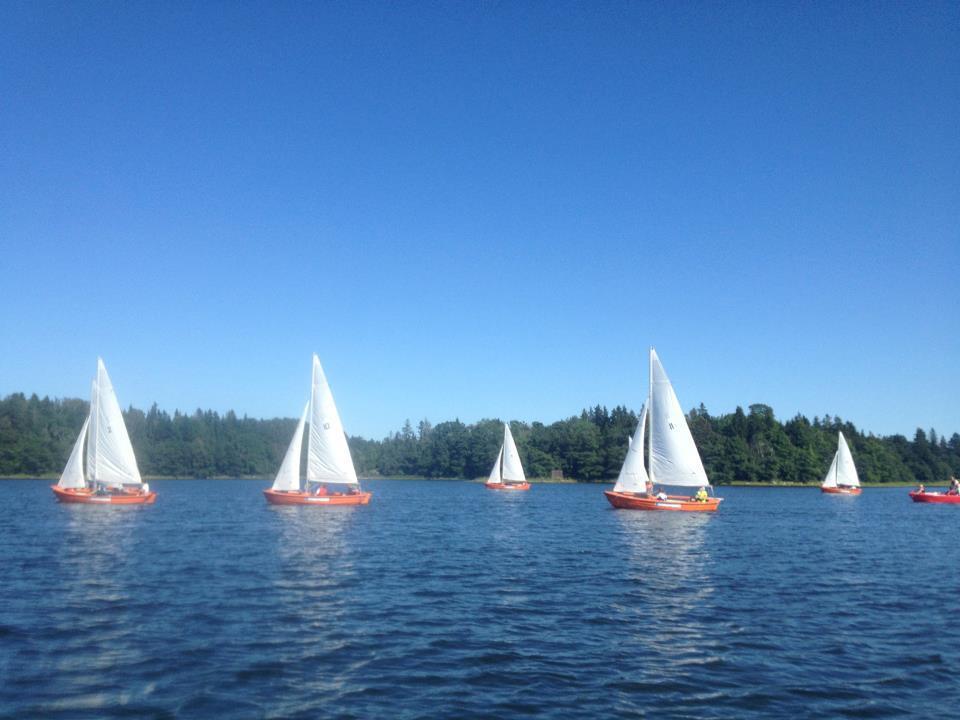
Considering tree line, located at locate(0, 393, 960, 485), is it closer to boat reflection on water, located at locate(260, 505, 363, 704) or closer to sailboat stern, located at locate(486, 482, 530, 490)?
sailboat stern, located at locate(486, 482, 530, 490)

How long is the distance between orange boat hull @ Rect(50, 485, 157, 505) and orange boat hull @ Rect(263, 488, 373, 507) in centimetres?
909

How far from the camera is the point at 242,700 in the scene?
Answer: 13.0m

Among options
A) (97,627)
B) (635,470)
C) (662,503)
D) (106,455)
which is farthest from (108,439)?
(97,627)

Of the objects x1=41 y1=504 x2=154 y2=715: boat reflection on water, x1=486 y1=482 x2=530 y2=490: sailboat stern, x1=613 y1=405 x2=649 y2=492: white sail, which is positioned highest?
x1=613 y1=405 x2=649 y2=492: white sail

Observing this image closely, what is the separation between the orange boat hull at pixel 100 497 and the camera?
5566 cm

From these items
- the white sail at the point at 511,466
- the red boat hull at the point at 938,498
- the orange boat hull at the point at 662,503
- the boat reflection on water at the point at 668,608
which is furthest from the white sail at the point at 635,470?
the white sail at the point at 511,466

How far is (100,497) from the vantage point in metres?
55.7

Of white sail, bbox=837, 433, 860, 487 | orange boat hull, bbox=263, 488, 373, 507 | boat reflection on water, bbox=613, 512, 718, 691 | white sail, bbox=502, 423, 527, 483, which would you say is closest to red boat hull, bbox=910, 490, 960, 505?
white sail, bbox=837, 433, 860, 487

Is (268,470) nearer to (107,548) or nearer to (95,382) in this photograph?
(95,382)

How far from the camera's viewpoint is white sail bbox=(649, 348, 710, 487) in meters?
56.4

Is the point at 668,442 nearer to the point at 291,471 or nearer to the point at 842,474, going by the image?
the point at 291,471

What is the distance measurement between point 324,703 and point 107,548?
2419 cm

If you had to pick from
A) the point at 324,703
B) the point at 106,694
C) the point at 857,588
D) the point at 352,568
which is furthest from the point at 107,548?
the point at 857,588

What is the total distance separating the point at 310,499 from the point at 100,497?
49.8 ft
